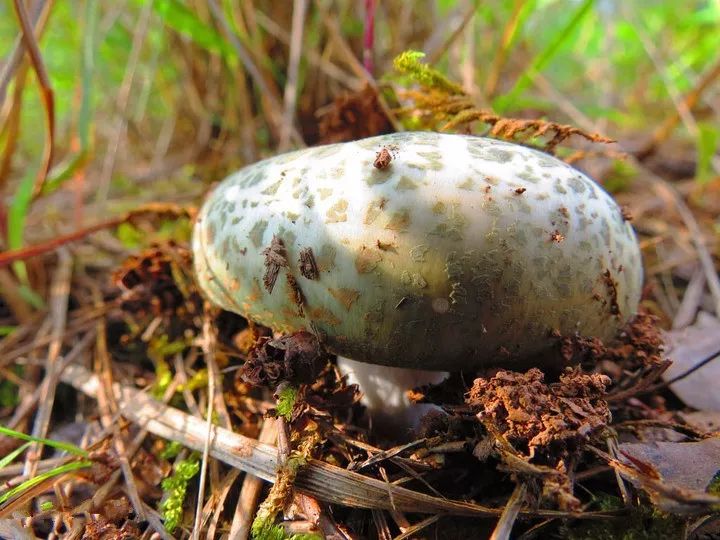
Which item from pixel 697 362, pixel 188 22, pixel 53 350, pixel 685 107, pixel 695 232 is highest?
pixel 188 22

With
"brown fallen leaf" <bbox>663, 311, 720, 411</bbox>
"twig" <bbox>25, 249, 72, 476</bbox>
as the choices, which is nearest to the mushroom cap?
"brown fallen leaf" <bbox>663, 311, 720, 411</bbox>

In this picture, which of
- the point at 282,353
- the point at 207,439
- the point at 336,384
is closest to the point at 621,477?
the point at 336,384

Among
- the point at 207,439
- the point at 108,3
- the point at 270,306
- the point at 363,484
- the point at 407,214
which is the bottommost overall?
the point at 207,439

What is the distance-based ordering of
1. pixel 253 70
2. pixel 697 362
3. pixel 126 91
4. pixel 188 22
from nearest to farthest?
pixel 697 362 < pixel 253 70 < pixel 188 22 < pixel 126 91

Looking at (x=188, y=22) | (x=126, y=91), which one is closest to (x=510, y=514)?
(x=188, y=22)

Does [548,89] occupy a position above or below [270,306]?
above

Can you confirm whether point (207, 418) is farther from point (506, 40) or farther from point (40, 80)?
point (506, 40)

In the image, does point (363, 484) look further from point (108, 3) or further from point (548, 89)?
point (108, 3)

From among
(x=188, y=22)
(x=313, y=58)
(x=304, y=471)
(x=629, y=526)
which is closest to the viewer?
(x=629, y=526)

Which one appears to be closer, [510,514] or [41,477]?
[510,514]
